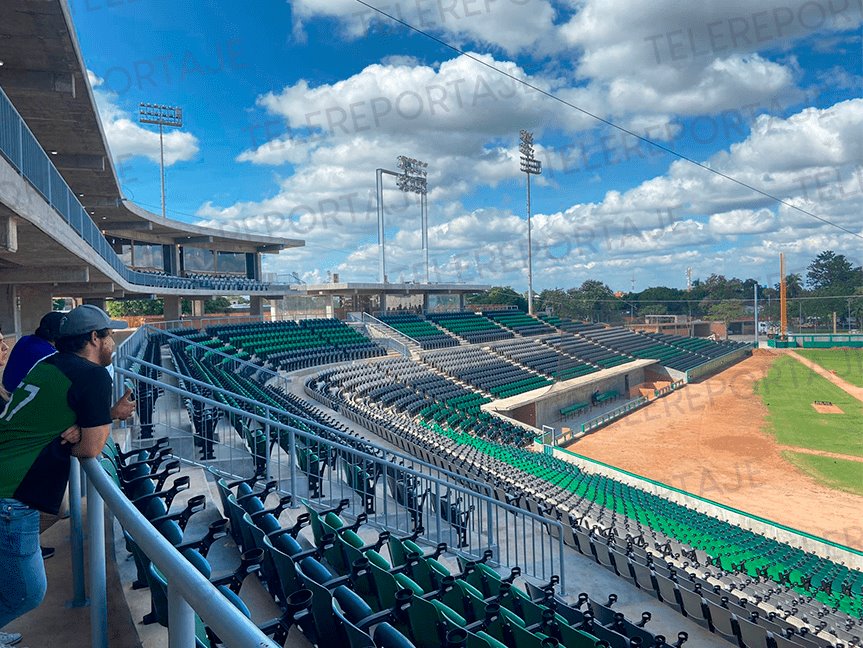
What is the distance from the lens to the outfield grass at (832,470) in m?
20.4

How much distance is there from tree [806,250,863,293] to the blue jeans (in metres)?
106

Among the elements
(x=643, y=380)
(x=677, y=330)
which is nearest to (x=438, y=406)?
(x=643, y=380)

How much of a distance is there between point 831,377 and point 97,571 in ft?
188

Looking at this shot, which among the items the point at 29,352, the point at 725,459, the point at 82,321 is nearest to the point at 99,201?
the point at 29,352

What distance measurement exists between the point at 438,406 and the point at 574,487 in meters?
8.21

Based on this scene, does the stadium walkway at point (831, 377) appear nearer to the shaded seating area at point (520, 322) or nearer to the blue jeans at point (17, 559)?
the shaded seating area at point (520, 322)

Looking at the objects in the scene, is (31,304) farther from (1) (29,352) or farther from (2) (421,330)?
(2) (421,330)

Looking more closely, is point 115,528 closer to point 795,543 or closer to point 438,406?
point 795,543

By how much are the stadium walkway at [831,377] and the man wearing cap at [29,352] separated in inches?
1835

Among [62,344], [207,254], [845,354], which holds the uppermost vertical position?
[207,254]

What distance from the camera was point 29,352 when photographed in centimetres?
332

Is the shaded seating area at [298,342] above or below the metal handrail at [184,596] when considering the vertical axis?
below

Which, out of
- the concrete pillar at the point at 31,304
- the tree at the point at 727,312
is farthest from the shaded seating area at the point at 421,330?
the tree at the point at 727,312

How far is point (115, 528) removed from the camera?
4000 mm
